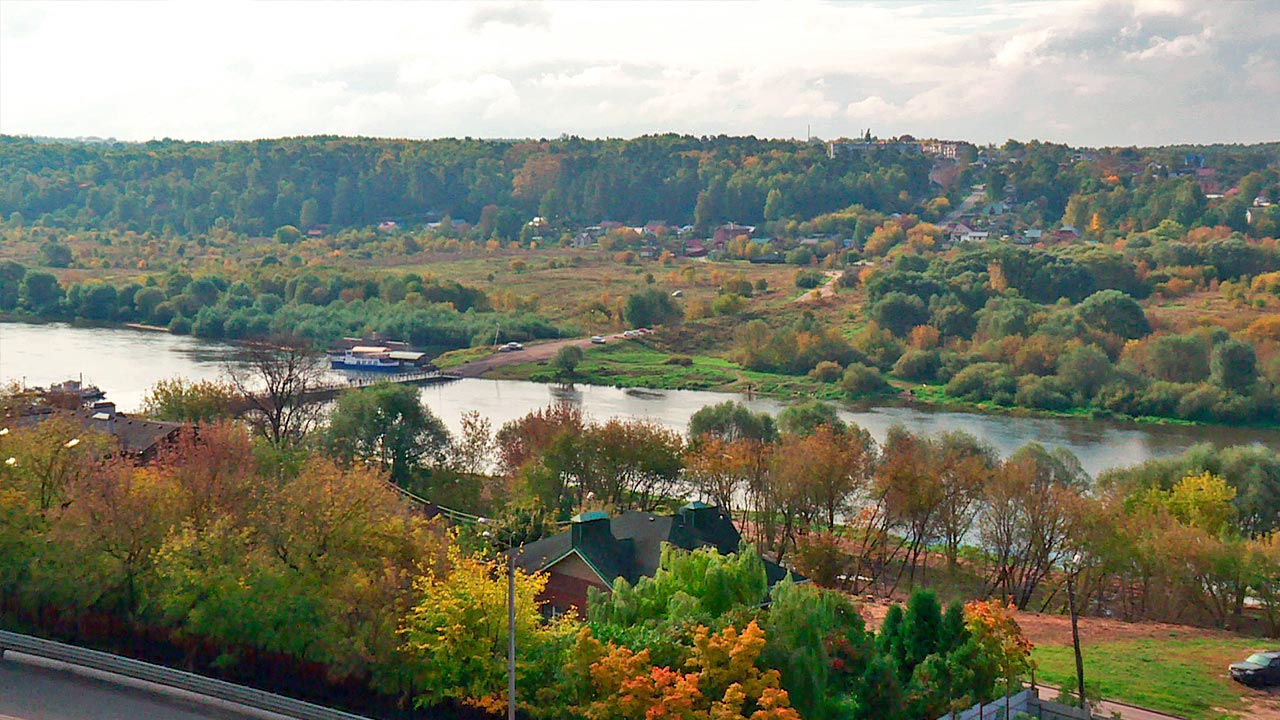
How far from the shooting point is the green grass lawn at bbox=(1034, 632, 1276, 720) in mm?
16625

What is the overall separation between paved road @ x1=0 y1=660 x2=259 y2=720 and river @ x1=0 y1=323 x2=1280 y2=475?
25.4 meters

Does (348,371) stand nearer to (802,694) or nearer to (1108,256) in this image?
(1108,256)

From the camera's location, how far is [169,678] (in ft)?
43.6

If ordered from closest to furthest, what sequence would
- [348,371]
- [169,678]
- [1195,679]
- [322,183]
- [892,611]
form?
[169,678]
[892,611]
[1195,679]
[348,371]
[322,183]

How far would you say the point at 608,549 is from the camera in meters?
18.2

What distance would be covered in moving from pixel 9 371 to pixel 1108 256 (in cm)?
4753

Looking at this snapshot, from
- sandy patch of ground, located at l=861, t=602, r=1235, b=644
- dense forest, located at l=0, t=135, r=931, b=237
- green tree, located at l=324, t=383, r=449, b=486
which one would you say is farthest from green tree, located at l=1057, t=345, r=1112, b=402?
dense forest, located at l=0, t=135, r=931, b=237

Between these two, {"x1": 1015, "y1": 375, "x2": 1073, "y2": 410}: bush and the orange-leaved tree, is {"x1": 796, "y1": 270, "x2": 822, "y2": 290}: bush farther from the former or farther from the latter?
the orange-leaved tree

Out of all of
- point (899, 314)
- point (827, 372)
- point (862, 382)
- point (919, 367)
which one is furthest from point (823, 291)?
point (862, 382)

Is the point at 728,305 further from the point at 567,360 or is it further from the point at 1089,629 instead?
the point at 1089,629

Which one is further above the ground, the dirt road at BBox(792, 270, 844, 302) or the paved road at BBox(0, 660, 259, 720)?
the paved road at BBox(0, 660, 259, 720)

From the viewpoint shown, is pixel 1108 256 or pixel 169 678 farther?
pixel 1108 256

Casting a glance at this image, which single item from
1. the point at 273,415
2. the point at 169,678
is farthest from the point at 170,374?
the point at 169,678

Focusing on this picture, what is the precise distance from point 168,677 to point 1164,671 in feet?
40.0
